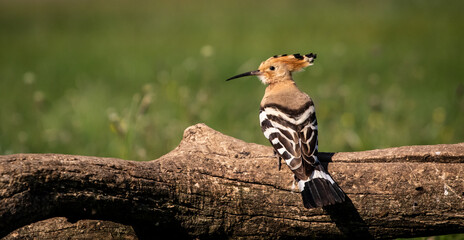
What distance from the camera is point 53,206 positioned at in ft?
7.97

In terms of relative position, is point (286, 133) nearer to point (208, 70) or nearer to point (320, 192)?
point (320, 192)

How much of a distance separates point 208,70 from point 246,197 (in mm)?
4138

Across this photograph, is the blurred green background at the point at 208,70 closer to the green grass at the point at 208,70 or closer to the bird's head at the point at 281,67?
the green grass at the point at 208,70

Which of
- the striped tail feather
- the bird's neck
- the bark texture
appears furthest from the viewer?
the bird's neck

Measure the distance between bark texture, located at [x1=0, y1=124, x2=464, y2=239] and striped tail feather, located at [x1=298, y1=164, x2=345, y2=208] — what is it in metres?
0.06

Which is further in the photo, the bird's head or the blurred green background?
the blurred green background

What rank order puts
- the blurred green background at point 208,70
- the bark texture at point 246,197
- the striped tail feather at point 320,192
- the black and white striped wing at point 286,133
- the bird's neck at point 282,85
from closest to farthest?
the bark texture at point 246,197
the striped tail feather at point 320,192
the black and white striped wing at point 286,133
the bird's neck at point 282,85
the blurred green background at point 208,70

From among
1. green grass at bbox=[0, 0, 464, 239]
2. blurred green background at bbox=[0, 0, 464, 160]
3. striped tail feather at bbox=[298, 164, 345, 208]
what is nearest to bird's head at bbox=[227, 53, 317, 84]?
green grass at bbox=[0, 0, 464, 239]

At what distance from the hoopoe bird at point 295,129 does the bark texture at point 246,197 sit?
7cm

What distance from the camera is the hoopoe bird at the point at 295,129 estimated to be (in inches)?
106

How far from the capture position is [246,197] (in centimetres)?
274

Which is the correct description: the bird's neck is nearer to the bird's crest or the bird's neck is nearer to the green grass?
the bird's crest

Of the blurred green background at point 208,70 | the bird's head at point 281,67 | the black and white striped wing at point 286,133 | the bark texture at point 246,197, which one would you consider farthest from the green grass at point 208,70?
the bark texture at point 246,197

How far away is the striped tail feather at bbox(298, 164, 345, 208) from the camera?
2.64 meters
